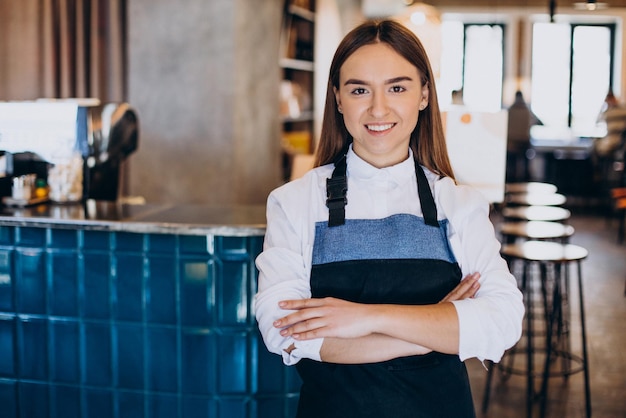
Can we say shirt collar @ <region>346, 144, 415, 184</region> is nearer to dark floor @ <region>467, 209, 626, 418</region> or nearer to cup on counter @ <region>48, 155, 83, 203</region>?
cup on counter @ <region>48, 155, 83, 203</region>

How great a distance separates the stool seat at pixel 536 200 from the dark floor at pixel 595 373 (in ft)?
2.82

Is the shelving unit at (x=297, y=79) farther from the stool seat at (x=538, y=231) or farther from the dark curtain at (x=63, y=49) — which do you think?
the stool seat at (x=538, y=231)

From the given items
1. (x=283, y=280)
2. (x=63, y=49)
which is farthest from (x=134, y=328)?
(x=63, y=49)

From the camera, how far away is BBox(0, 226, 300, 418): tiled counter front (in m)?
2.68

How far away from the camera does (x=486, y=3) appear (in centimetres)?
1273

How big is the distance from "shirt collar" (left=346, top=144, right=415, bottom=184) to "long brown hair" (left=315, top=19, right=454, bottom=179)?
70 millimetres

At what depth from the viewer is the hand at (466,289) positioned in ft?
5.42

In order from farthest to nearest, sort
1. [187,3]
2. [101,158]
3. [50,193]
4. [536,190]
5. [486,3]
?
1. [486,3]
2. [536,190]
3. [187,3]
4. [101,158]
5. [50,193]

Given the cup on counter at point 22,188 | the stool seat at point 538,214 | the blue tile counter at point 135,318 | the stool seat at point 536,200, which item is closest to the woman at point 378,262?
the blue tile counter at point 135,318

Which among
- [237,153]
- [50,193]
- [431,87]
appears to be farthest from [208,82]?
[431,87]

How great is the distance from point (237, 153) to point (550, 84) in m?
9.41

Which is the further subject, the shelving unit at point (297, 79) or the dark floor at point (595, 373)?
the shelving unit at point (297, 79)

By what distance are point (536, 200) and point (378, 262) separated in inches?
162

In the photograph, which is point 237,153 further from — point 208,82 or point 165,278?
point 165,278
